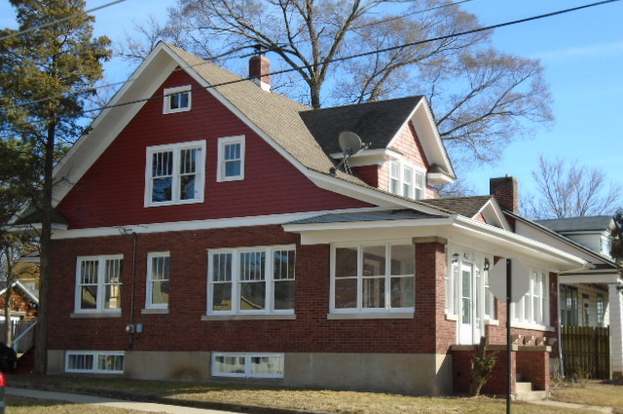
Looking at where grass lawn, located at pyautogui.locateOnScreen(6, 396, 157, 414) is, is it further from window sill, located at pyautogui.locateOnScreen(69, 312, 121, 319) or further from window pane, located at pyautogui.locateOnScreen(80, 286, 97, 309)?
window pane, located at pyautogui.locateOnScreen(80, 286, 97, 309)

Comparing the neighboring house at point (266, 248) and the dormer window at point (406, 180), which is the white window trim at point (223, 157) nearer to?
the neighboring house at point (266, 248)

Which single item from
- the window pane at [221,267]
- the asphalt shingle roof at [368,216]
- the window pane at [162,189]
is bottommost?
the window pane at [221,267]

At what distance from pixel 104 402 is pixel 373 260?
23.2 feet

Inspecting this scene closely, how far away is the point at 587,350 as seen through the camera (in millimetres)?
30688

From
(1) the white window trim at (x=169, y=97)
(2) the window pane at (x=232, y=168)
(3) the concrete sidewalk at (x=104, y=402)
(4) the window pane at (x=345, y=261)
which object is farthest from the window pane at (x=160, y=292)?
(4) the window pane at (x=345, y=261)

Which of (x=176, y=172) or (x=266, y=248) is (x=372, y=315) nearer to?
(x=266, y=248)

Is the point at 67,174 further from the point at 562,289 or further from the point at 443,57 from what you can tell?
the point at 443,57

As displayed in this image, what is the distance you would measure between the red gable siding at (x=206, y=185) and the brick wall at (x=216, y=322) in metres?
0.59

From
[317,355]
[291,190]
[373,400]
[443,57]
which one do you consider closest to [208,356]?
[317,355]

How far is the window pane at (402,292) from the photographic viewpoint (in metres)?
20.9

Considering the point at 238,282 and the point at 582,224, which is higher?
the point at 582,224

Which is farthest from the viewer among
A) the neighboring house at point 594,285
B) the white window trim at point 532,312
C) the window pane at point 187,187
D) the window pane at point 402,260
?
the neighboring house at point 594,285

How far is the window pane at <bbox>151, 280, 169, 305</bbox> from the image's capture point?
80.3 ft

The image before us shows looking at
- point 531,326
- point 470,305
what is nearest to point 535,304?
point 531,326
